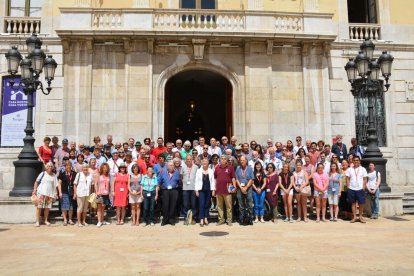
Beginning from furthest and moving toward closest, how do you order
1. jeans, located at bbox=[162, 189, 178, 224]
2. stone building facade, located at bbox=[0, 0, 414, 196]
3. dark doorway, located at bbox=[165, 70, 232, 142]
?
dark doorway, located at bbox=[165, 70, 232, 142] < stone building facade, located at bbox=[0, 0, 414, 196] < jeans, located at bbox=[162, 189, 178, 224]

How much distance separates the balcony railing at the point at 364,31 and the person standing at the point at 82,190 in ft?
45.0

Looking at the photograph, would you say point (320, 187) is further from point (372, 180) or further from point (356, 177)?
point (372, 180)

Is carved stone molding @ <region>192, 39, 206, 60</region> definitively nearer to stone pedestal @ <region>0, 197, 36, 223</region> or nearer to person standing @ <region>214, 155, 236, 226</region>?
person standing @ <region>214, 155, 236, 226</region>

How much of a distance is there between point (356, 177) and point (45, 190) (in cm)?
895

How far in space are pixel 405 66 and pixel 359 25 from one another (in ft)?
9.61

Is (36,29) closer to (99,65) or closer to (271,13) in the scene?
(99,65)

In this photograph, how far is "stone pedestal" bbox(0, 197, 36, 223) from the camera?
423 inches

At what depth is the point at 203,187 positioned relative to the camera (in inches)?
423

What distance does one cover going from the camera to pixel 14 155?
1597cm

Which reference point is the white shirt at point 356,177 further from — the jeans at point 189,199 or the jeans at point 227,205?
the jeans at point 189,199

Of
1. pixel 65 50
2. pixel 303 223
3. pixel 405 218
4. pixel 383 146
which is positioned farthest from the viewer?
pixel 383 146

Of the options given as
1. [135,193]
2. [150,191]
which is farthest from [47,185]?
[150,191]

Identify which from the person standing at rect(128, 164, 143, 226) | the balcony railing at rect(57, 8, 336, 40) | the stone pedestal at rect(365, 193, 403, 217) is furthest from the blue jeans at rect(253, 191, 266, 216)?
the balcony railing at rect(57, 8, 336, 40)

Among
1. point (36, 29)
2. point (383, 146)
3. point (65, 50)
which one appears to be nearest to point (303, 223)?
point (383, 146)
